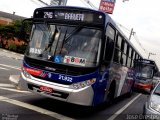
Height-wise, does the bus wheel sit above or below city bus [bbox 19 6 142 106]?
below

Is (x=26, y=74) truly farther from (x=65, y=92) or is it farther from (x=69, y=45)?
(x=69, y=45)

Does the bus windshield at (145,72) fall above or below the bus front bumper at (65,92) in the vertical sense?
below

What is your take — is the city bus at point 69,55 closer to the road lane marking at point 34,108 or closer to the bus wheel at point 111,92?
the road lane marking at point 34,108

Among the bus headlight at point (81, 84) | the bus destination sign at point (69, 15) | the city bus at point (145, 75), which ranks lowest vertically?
the city bus at point (145, 75)

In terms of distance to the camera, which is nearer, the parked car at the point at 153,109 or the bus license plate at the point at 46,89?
the parked car at the point at 153,109

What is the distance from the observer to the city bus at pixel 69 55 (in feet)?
29.1

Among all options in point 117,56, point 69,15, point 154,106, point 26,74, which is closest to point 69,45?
point 69,15

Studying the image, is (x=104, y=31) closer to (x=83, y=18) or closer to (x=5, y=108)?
(x=83, y=18)

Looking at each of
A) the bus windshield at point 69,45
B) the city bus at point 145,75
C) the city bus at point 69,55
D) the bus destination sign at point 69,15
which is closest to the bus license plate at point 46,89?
the city bus at point 69,55

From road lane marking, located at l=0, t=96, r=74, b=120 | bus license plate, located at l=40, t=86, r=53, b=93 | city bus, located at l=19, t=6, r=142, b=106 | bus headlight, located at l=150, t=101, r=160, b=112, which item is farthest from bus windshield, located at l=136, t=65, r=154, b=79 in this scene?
bus license plate, located at l=40, t=86, r=53, b=93

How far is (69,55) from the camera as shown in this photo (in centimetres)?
903

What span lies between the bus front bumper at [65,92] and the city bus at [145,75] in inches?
662

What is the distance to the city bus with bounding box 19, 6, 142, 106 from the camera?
8.88 metres

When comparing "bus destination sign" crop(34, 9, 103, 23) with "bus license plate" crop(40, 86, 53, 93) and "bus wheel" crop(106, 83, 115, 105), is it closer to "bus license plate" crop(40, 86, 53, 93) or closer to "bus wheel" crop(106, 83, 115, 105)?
"bus license plate" crop(40, 86, 53, 93)
